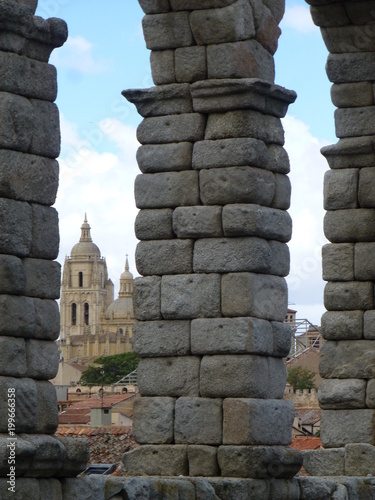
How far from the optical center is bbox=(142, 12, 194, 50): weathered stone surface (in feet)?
40.1

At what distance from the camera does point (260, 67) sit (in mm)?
12211

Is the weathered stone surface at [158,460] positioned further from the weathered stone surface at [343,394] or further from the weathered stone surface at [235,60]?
the weathered stone surface at [235,60]

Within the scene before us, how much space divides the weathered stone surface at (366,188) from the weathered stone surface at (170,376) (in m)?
3.13

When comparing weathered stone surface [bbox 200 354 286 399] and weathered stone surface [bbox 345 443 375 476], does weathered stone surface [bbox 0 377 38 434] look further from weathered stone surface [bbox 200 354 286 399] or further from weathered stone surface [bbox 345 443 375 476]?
weathered stone surface [bbox 345 443 375 476]

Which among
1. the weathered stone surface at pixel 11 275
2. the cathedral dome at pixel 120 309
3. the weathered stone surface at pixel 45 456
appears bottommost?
the weathered stone surface at pixel 45 456

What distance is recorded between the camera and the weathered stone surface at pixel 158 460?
38.3 ft

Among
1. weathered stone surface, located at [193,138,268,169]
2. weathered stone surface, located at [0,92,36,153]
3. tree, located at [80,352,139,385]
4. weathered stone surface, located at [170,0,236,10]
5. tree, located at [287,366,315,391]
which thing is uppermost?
tree, located at [80,352,139,385]

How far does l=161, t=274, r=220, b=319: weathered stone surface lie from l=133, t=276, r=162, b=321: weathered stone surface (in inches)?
2.2

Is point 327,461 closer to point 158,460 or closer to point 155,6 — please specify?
point 158,460

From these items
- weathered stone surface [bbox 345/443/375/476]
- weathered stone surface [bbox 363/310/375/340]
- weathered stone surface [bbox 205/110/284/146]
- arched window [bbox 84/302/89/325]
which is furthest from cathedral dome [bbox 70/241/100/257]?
weathered stone surface [bbox 205/110/284/146]

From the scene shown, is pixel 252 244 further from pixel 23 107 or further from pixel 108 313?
pixel 108 313

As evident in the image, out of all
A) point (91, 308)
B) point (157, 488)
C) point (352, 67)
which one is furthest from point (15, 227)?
point (91, 308)

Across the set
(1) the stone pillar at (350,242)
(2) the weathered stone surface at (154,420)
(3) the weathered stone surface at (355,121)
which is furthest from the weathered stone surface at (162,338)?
(3) the weathered stone surface at (355,121)

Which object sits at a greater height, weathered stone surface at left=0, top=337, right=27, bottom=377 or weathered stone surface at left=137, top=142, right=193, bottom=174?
weathered stone surface at left=137, top=142, right=193, bottom=174
